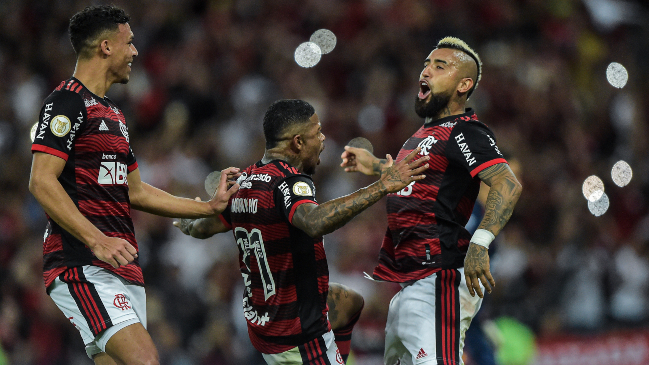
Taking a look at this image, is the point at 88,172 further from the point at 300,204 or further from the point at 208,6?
the point at 208,6

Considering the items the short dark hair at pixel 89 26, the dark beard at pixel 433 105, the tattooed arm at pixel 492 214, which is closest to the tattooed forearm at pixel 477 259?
the tattooed arm at pixel 492 214

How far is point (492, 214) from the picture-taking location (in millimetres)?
4309

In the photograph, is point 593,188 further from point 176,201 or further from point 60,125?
point 60,125

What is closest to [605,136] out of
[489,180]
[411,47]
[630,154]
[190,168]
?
[630,154]

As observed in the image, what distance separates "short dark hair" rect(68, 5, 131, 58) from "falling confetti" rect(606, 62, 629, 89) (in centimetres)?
887

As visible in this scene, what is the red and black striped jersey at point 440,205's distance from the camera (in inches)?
181

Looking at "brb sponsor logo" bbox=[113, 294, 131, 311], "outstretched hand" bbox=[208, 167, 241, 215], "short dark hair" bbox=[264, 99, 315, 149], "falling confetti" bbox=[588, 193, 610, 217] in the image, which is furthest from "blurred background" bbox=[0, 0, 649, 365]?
"brb sponsor logo" bbox=[113, 294, 131, 311]

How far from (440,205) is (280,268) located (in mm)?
1115

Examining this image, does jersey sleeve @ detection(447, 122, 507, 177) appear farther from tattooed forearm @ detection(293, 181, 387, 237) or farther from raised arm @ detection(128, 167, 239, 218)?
raised arm @ detection(128, 167, 239, 218)

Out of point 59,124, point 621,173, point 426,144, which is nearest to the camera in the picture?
point 59,124

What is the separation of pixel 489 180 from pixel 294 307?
4.49 ft

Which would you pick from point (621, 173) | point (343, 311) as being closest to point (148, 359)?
point (343, 311)

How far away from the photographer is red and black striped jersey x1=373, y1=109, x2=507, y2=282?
15.1 ft

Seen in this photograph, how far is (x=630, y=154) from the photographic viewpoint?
34.4 ft
